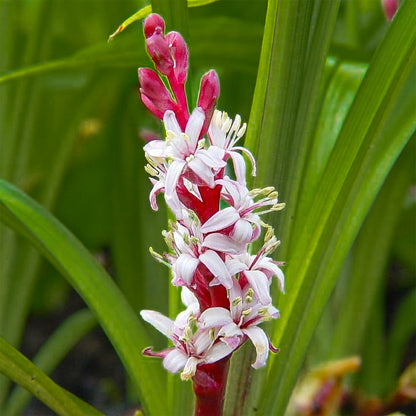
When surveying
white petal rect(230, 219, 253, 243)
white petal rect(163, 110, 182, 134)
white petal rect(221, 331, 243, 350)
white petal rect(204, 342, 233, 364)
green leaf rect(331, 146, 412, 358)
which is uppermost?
white petal rect(163, 110, 182, 134)

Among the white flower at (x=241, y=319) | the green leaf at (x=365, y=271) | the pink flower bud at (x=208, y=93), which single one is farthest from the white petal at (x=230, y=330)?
the green leaf at (x=365, y=271)

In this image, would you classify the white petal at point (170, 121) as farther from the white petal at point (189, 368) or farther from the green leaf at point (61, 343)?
the green leaf at point (61, 343)

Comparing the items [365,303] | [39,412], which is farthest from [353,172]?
[39,412]

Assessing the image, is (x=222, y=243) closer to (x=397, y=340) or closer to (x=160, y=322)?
(x=160, y=322)

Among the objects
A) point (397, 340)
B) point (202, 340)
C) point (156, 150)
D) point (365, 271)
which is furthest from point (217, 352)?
point (397, 340)

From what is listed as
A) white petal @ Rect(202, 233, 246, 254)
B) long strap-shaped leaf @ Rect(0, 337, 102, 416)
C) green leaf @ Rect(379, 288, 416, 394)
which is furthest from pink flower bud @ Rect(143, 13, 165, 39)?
green leaf @ Rect(379, 288, 416, 394)

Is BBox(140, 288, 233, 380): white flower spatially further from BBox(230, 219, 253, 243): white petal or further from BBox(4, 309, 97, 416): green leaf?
BBox(4, 309, 97, 416): green leaf
